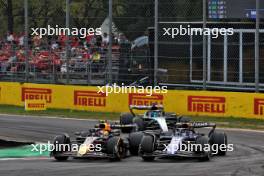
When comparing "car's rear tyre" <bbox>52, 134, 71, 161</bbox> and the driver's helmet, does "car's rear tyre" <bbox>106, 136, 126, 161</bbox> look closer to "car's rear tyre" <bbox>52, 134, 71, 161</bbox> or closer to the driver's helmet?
"car's rear tyre" <bbox>52, 134, 71, 161</bbox>

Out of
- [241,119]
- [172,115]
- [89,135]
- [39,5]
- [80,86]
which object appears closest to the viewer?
[89,135]

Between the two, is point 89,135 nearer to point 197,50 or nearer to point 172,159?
point 172,159

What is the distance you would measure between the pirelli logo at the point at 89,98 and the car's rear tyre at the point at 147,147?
12098mm

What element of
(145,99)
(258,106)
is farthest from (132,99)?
(258,106)

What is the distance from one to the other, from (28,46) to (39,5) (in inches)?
84.8

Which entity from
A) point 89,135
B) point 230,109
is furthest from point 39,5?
point 89,135

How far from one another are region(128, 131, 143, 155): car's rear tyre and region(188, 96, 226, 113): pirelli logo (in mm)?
8942

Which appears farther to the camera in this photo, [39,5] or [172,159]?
[39,5]

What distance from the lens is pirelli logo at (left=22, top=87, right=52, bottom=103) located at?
26375 mm

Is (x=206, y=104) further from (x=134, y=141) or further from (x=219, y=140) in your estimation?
(x=134, y=141)

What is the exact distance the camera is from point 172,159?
1295 cm

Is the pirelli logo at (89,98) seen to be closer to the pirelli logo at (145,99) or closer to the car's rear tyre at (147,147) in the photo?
the pirelli logo at (145,99)

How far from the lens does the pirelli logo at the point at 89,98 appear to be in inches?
977

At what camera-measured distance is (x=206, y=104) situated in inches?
883
